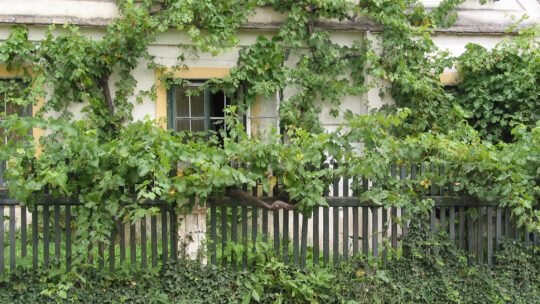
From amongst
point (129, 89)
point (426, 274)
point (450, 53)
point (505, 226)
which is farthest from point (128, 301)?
point (450, 53)

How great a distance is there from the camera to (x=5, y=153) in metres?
4.38

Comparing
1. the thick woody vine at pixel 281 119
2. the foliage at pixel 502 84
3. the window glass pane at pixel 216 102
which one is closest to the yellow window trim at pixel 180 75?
the thick woody vine at pixel 281 119

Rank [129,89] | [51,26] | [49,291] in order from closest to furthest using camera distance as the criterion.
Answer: [49,291]
[51,26]
[129,89]

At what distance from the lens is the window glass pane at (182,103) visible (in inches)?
308

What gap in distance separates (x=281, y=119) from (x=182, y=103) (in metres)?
1.55

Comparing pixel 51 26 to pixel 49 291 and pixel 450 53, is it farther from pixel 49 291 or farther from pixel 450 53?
pixel 450 53

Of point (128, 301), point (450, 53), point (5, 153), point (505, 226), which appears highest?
point (450, 53)

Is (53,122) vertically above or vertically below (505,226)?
above

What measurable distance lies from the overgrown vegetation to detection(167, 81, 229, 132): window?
320cm

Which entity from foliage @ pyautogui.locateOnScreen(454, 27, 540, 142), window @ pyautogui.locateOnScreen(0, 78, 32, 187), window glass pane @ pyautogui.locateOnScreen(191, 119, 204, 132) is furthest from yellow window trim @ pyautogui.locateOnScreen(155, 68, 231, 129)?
foliage @ pyautogui.locateOnScreen(454, 27, 540, 142)

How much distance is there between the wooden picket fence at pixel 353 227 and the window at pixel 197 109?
107 inches

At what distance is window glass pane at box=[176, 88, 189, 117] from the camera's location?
7.82 m

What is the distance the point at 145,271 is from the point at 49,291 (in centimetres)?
85

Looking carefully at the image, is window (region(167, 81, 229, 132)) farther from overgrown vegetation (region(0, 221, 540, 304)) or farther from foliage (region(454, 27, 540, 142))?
foliage (region(454, 27, 540, 142))
